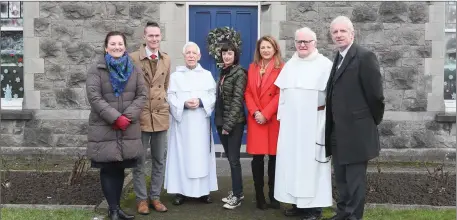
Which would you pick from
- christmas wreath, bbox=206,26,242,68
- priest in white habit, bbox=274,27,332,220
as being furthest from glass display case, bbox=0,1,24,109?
priest in white habit, bbox=274,27,332,220

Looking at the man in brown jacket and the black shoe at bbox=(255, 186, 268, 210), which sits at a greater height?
the man in brown jacket

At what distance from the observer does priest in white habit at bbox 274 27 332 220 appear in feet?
20.3

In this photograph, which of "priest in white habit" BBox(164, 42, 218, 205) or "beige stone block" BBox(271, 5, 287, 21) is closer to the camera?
"priest in white habit" BBox(164, 42, 218, 205)

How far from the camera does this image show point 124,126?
5.96 metres

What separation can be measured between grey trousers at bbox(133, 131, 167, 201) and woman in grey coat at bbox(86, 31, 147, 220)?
50 centimetres

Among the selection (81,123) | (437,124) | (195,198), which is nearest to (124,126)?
(195,198)

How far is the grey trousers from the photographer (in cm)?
664

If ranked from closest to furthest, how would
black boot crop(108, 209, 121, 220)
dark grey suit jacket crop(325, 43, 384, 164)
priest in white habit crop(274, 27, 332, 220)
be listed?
dark grey suit jacket crop(325, 43, 384, 164), priest in white habit crop(274, 27, 332, 220), black boot crop(108, 209, 121, 220)

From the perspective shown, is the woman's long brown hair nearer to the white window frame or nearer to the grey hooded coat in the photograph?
the grey hooded coat

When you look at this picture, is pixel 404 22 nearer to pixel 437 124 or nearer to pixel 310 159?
pixel 437 124

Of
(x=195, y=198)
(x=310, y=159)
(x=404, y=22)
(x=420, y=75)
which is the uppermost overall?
(x=404, y=22)

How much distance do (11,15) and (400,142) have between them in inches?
275

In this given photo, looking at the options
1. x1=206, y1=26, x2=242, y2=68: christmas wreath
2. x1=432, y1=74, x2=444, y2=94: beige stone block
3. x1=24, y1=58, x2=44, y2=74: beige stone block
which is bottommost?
x1=432, y1=74, x2=444, y2=94: beige stone block

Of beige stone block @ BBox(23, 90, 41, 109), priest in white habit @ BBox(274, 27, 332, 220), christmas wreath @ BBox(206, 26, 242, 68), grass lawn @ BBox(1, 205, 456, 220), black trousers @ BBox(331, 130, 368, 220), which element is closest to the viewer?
black trousers @ BBox(331, 130, 368, 220)
